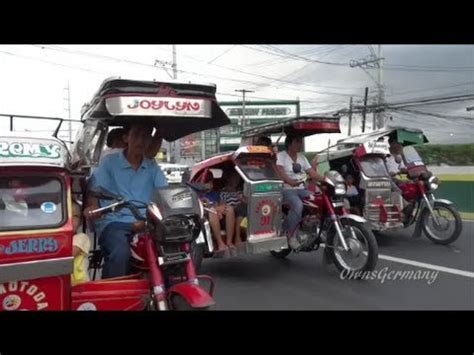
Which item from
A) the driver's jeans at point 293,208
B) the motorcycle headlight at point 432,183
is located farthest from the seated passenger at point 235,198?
the motorcycle headlight at point 432,183

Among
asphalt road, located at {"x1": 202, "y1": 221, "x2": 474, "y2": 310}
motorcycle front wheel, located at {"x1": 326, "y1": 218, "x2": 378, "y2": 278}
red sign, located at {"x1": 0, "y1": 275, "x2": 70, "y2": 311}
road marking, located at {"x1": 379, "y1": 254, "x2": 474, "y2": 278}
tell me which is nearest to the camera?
red sign, located at {"x1": 0, "y1": 275, "x2": 70, "y2": 311}

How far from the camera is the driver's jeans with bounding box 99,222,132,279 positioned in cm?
344

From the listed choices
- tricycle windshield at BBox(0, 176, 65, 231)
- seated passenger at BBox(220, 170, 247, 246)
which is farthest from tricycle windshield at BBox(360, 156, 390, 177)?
tricycle windshield at BBox(0, 176, 65, 231)

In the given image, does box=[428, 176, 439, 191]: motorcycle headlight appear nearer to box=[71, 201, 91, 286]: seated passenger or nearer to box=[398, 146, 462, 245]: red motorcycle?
box=[398, 146, 462, 245]: red motorcycle

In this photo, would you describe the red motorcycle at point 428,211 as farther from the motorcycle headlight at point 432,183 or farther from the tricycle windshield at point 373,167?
the tricycle windshield at point 373,167

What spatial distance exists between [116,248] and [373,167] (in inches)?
214

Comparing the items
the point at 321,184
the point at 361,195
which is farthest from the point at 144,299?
the point at 361,195

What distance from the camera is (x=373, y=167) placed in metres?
7.71

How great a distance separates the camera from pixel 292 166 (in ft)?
20.2

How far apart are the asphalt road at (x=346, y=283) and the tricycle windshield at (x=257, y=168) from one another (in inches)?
51.5

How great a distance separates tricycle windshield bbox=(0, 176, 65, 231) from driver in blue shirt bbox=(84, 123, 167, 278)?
36 cm

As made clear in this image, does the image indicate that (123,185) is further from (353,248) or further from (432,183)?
(432,183)

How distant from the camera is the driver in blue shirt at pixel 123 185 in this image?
3.46 metres

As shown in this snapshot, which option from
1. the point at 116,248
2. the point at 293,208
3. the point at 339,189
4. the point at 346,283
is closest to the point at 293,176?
the point at 293,208
